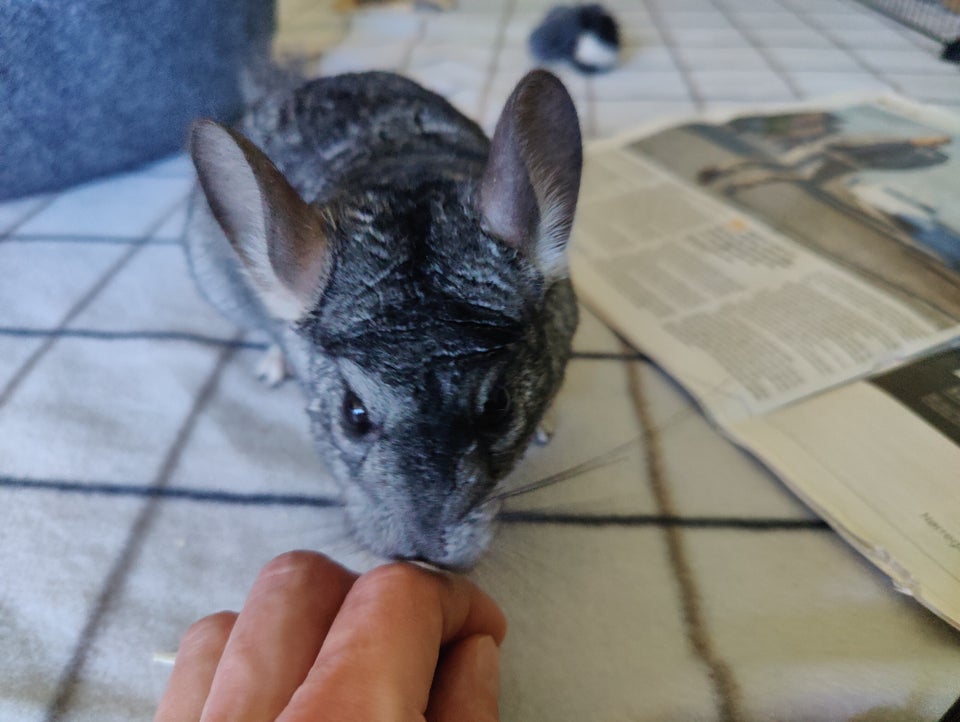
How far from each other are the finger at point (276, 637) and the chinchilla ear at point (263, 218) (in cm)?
27

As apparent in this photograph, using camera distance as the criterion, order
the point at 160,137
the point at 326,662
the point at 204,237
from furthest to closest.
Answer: the point at 160,137, the point at 204,237, the point at 326,662

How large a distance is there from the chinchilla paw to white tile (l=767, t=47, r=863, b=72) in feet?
5.70

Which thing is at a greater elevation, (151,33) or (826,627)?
(151,33)

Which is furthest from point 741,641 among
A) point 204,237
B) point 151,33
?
point 151,33

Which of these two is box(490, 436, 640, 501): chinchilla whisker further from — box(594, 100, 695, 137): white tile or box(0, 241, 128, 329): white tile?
box(594, 100, 695, 137): white tile

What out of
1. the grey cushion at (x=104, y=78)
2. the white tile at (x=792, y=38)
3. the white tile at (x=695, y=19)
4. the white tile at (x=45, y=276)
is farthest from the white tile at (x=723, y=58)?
the white tile at (x=45, y=276)

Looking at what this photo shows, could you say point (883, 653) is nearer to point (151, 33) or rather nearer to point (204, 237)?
point (204, 237)

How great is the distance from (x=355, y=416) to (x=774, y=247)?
0.89 meters

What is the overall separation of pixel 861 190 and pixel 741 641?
0.97 metres

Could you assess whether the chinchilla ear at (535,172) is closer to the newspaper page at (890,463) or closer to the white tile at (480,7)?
the newspaper page at (890,463)

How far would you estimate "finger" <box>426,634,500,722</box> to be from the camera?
1.58ft

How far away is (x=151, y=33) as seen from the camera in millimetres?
1354

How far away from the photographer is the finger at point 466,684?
48 centimetres

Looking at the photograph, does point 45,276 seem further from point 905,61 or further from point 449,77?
point 905,61
